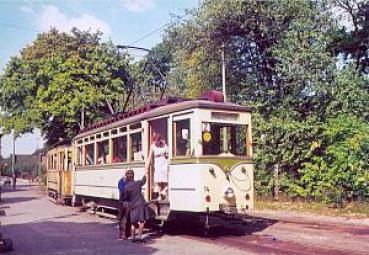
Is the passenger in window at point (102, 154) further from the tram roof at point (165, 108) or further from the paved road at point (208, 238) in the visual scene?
the paved road at point (208, 238)

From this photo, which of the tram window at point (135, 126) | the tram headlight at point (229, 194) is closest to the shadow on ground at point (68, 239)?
the tram headlight at point (229, 194)

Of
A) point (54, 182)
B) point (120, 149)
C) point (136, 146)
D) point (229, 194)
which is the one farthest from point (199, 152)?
point (54, 182)

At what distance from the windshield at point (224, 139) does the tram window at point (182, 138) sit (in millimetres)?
437

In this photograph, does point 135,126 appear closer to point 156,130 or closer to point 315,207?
point 156,130

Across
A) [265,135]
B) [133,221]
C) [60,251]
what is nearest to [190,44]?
[265,135]

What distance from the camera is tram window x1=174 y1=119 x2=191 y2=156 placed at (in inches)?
475

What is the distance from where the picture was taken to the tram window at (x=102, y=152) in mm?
16445

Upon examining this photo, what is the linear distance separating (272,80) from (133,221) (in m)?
14.0

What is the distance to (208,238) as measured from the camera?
12031 mm

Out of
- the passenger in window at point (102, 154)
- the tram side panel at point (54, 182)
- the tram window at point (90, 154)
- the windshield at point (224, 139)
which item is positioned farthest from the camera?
the tram side panel at point (54, 182)

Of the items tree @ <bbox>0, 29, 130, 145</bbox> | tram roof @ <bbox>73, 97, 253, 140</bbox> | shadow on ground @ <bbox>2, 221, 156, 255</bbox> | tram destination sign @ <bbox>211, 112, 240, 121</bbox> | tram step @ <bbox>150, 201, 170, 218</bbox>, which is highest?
tree @ <bbox>0, 29, 130, 145</bbox>

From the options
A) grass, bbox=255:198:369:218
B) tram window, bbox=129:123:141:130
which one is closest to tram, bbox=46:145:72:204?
grass, bbox=255:198:369:218

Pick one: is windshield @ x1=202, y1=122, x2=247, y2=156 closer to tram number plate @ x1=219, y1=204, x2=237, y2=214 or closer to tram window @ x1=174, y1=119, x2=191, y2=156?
tram window @ x1=174, y1=119, x2=191, y2=156

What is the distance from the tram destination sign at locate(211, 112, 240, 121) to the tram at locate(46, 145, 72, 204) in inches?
482
